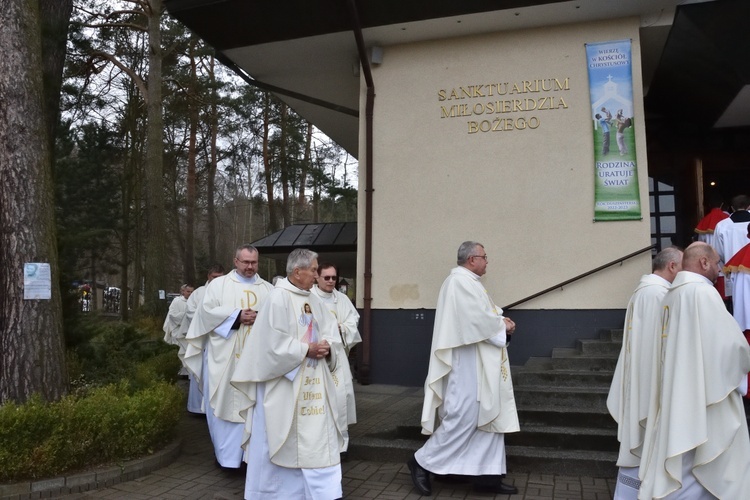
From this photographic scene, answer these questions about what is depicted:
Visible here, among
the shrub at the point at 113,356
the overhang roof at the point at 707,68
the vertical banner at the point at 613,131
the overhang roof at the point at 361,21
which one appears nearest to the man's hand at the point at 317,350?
the shrub at the point at 113,356

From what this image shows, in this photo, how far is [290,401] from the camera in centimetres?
446

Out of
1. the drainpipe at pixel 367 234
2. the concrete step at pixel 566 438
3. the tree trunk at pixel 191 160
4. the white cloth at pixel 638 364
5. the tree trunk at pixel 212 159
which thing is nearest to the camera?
the white cloth at pixel 638 364

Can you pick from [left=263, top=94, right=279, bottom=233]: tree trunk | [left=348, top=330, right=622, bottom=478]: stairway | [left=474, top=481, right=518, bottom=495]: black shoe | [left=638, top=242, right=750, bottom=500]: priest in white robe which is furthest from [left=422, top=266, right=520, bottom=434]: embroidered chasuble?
[left=263, top=94, right=279, bottom=233]: tree trunk

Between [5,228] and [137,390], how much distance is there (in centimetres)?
205

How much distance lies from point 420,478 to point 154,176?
13.6 meters

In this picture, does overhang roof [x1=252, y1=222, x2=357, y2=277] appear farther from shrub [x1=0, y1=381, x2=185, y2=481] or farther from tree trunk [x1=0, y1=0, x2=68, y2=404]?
tree trunk [x1=0, y1=0, x2=68, y2=404]

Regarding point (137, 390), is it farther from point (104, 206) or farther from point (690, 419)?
point (104, 206)

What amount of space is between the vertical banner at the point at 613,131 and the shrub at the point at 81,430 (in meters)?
5.71

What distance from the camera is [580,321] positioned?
7.79 m

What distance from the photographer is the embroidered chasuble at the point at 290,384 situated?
4.39 metres

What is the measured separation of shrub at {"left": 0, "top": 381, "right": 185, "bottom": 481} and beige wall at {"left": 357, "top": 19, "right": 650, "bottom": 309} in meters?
3.71

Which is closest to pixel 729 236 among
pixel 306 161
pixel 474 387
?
pixel 474 387

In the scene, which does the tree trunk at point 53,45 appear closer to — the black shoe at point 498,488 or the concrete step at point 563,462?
the black shoe at point 498,488

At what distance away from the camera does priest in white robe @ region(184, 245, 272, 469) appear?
574 centimetres
